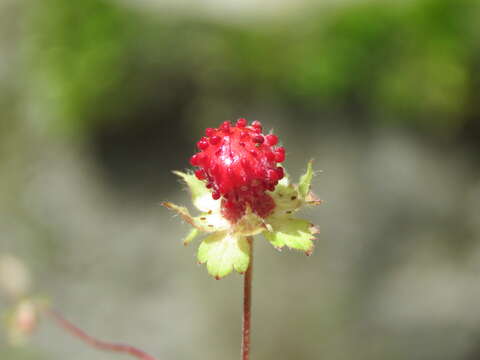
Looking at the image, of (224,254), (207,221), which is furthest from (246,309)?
(207,221)

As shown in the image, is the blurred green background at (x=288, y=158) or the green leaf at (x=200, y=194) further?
the blurred green background at (x=288, y=158)

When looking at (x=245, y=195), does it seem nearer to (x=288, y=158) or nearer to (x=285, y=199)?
(x=285, y=199)

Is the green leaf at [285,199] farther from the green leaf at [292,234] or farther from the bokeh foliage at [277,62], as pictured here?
the bokeh foliage at [277,62]

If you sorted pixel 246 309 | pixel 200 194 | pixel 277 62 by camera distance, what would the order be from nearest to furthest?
1. pixel 246 309
2. pixel 200 194
3. pixel 277 62

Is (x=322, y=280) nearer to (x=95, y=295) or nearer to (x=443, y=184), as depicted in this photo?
(x=443, y=184)

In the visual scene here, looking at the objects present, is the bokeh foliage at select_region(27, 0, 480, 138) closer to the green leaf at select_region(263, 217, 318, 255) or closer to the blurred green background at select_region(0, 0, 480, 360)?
the blurred green background at select_region(0, 0, 480, 360)

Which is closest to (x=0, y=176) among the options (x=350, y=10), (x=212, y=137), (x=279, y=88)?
(x=279, y=88)

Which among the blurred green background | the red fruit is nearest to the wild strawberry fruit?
the red fruit

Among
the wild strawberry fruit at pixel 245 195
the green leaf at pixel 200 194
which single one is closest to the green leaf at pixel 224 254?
the wild strawberry fruit at pixel 245 195
